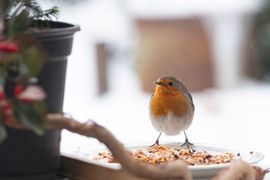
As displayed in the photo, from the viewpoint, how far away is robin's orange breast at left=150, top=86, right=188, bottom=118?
69.2 inches

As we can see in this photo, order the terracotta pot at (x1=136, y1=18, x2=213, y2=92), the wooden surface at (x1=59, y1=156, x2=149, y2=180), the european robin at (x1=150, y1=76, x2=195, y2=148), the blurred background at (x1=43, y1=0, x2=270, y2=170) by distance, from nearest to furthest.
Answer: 1. the wooden surface at (x1=59, y1=156, x2=149, y2=180)
2. the european robin at (x1=150, y1=76, x2=195, y2=148)
3. the blurred background at (x1=43, y1=0, x2=270, y2=170)
4. the terracotta pot at (x1=136, y1=18, x2=213, y2=92)

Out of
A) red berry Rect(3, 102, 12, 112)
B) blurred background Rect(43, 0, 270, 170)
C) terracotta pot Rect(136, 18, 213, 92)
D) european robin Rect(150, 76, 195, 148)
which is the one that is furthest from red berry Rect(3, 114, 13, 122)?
terracotta pot Rect(136, 18, 213, 92)

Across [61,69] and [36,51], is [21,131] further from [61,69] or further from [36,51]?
[36,51]

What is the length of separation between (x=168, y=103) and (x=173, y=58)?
10.2 feet

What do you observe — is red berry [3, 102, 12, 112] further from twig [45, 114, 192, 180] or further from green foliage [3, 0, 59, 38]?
green foliage [3, 0, 59, 38]

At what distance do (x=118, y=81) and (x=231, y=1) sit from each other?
138 centimetres

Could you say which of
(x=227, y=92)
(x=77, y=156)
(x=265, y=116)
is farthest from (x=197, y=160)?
(x=227, y=92)

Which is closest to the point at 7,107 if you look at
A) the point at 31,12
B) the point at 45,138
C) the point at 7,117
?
the point at 7,117

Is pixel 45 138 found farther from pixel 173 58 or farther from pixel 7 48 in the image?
pixel 173 58

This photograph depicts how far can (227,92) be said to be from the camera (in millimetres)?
5062

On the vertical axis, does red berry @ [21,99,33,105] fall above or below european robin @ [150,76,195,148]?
above

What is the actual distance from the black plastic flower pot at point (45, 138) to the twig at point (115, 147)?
23 centimetres

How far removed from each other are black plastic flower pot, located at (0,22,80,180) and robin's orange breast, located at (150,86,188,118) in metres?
0.51

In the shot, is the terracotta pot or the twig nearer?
the twig
